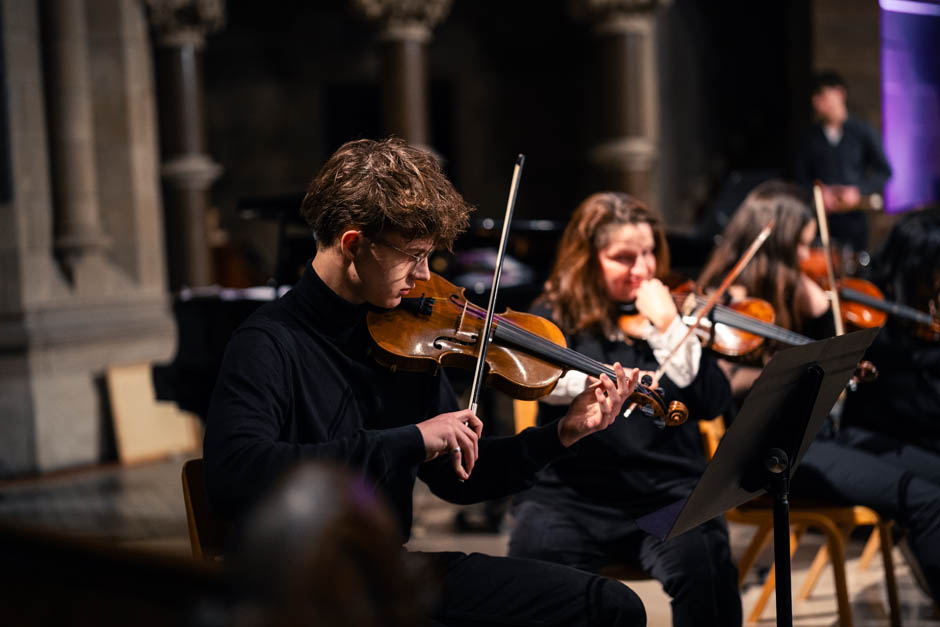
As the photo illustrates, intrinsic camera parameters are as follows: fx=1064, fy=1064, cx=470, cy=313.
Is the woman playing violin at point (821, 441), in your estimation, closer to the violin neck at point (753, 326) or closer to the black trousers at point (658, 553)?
the violin neck at point (753, 326)

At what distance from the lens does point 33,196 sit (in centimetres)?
622

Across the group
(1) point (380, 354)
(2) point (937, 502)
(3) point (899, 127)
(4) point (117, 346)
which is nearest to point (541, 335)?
(1) point (380, 354)

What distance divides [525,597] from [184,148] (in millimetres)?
5943

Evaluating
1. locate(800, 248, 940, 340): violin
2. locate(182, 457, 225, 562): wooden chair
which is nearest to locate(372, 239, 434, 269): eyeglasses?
locate(182, 457, 225, 562): wooden chair

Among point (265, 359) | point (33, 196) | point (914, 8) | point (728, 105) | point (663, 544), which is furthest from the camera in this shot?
→ point (728, 105)

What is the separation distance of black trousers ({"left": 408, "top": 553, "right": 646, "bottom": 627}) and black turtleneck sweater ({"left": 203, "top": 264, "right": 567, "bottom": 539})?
14 centimetres

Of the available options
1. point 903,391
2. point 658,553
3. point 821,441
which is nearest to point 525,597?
point 658,553

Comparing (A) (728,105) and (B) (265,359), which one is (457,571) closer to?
(B) (265,359)

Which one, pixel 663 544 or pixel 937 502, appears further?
pixel 937 502

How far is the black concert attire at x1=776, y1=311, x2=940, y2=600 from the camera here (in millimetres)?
2816

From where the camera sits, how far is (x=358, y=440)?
1.67m

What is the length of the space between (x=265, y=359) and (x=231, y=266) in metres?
7.04

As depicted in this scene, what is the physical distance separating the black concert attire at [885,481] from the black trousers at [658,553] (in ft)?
1.50

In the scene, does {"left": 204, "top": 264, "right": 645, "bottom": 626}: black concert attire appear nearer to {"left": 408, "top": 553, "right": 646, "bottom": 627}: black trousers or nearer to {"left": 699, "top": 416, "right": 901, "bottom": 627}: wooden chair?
{"left": 408, "top": 553, "right": 646, "bottom": 627}: black trousers
